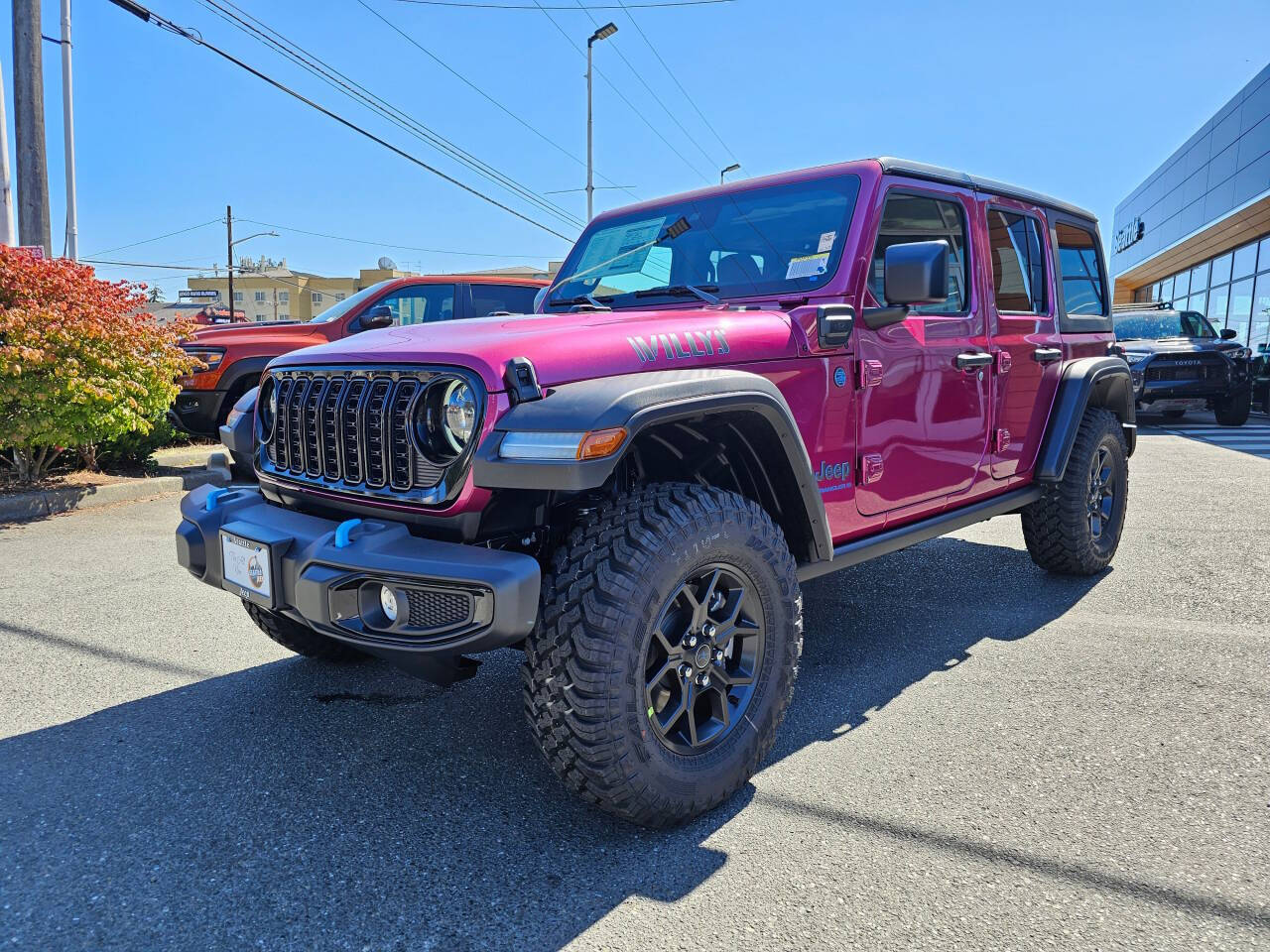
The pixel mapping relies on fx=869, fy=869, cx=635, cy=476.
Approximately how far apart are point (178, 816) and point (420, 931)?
918mm

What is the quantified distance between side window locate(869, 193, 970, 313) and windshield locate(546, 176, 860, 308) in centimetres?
17

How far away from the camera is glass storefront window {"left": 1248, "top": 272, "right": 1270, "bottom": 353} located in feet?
66.6

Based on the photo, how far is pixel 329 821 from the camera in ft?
7.82

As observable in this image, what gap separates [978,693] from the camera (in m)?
3.27

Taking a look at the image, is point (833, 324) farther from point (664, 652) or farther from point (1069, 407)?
point (1069, 407)

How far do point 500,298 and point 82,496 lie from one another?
401cm

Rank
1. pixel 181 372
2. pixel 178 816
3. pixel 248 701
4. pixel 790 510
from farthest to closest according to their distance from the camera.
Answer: pixel 181 372 < pixel 248 701 < pixel 790 510 < pixel 178 816

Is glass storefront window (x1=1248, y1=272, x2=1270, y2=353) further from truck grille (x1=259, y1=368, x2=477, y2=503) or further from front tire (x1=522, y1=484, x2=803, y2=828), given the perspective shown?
truck grille (x1=259, y1=368, x2=477, y2=503)

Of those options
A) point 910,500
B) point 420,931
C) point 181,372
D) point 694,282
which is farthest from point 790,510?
point 181,372

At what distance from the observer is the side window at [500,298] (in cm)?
855

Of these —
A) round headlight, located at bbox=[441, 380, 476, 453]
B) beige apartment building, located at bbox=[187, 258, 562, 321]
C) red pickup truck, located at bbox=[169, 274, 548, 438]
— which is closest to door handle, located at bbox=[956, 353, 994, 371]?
round headlight, located at bbox=[441, 380, 476, 453]

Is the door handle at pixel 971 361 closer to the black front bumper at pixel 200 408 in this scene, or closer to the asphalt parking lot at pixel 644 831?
the asphalt parking lot at pixel 644 831

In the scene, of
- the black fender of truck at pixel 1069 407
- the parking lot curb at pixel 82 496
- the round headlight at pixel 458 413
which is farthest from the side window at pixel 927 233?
the parking lot curb at pixel 82 496

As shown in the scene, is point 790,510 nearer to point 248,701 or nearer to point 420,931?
point 420,931
